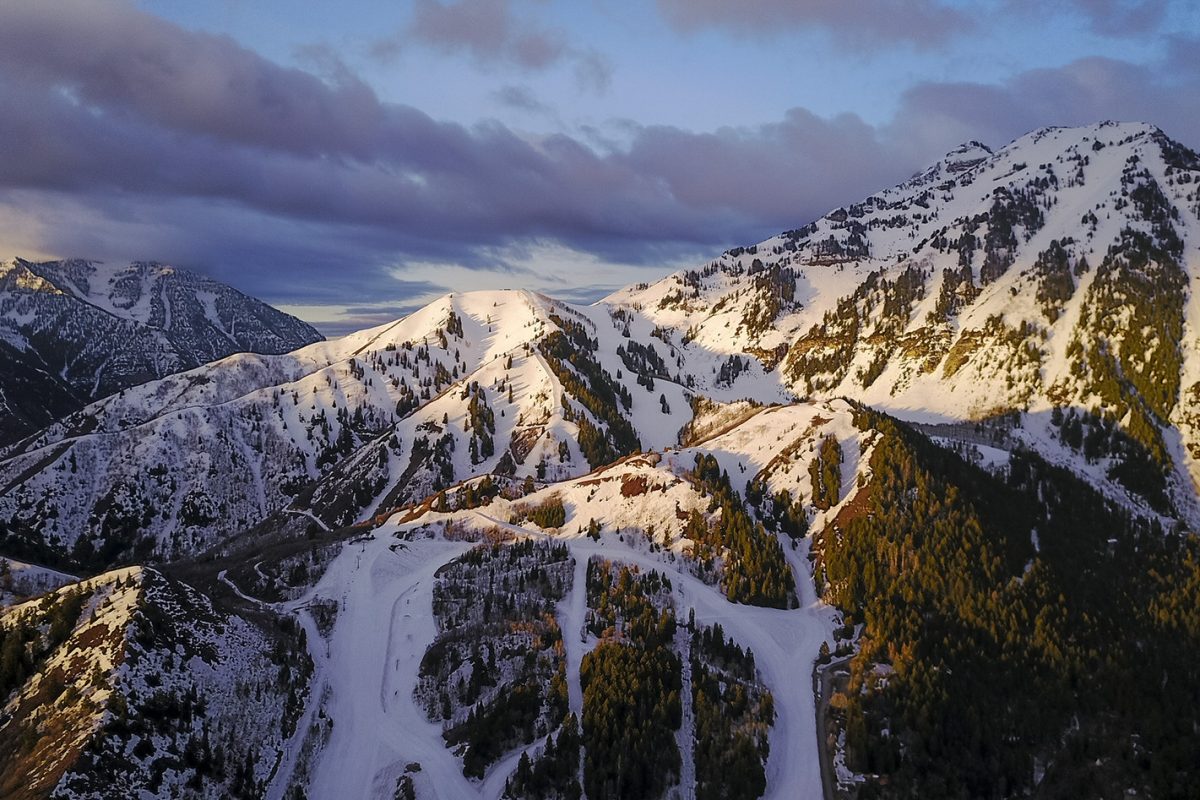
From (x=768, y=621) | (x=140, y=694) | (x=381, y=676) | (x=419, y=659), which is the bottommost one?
(x=381, y=676)

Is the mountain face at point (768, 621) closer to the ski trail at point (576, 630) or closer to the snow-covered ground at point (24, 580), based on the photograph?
the ski trail at point (576, 630)

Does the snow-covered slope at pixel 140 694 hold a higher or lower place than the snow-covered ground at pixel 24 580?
lower

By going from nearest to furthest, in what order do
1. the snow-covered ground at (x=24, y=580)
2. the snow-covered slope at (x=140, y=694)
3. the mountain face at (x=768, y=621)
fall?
the snow-covered slope at (x=140, y=694), the mountain face at (x=768, y=621), the snow-covered ground at (x=24, y=580)

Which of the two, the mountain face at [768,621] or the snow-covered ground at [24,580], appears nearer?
the mountain face at [768,621]

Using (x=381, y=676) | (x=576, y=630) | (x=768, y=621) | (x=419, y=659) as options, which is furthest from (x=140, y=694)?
(x=768, y=621)

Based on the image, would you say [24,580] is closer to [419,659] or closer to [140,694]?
[140,694]

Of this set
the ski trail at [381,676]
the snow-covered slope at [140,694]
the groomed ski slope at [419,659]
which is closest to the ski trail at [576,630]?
the groomed ski slope at [419,659]

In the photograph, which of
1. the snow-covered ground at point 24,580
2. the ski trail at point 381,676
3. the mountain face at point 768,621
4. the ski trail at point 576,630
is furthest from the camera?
the snow-covered ground at point 24,580

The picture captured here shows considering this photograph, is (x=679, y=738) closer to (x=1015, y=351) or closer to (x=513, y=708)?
(x=513, y=708)

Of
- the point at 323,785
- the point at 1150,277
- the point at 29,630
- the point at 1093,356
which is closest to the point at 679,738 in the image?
the point at 323,785
